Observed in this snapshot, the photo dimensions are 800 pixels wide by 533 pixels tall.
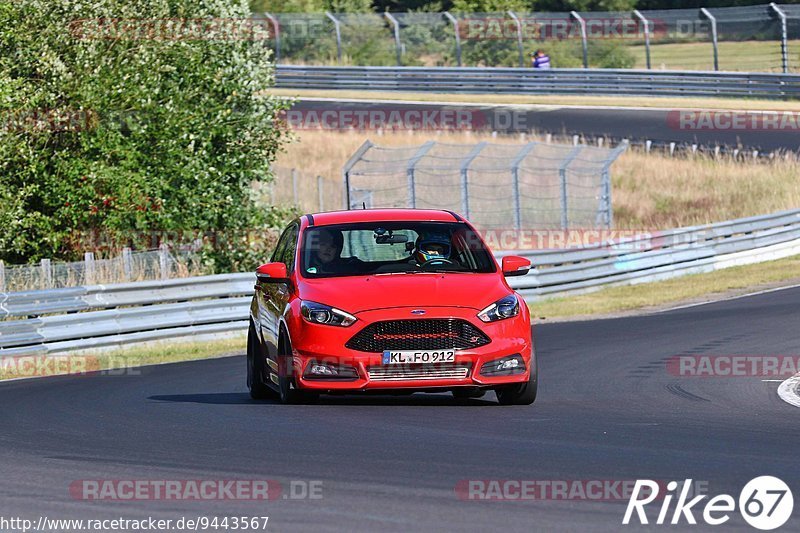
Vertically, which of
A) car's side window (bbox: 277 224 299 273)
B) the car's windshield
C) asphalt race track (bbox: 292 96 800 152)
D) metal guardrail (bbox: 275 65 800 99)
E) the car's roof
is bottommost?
asphalt race track (bbox: 292 96 800 152)

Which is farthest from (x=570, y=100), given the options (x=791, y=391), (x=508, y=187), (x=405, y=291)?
(x=405, y=291)

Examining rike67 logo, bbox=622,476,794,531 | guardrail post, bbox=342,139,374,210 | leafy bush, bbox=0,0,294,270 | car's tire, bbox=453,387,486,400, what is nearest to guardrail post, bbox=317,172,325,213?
guardrail post, bbox=342,139,374,210

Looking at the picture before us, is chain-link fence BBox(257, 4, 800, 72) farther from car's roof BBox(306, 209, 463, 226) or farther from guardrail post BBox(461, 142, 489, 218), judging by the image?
car's roof BBox(306, 209, 463, 226)

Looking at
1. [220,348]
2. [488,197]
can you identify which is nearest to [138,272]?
[220,348]

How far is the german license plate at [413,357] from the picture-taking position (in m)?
10.5

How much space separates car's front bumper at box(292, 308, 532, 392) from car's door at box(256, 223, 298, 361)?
804mm

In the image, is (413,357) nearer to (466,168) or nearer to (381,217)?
(381,217)

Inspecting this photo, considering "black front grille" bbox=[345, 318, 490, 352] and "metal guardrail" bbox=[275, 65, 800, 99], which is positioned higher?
"black front grille" bbox=[345, 318, 490, 352]

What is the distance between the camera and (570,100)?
4825 cm

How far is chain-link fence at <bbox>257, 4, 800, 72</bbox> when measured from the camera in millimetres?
49094

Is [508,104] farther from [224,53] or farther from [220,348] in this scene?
[220,348]

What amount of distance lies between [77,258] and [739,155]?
21065 mm

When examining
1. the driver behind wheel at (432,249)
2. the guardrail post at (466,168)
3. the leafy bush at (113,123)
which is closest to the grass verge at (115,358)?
the leafy bush at (113,123)

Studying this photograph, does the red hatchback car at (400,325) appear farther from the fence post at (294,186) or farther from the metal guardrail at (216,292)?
the fence post at (294,186)
